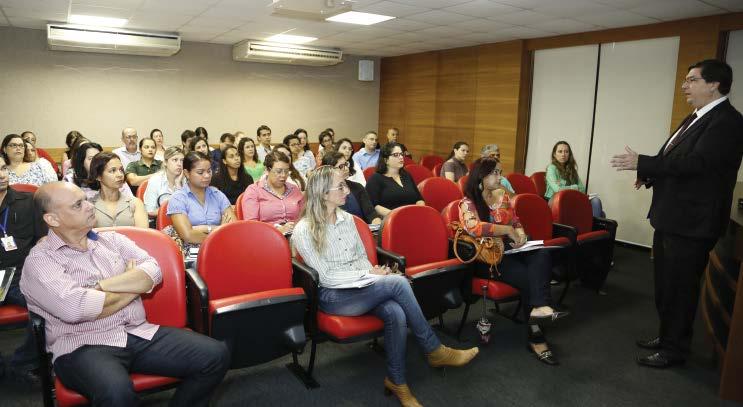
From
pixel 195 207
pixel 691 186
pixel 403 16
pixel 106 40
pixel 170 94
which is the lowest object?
pixel 195 207

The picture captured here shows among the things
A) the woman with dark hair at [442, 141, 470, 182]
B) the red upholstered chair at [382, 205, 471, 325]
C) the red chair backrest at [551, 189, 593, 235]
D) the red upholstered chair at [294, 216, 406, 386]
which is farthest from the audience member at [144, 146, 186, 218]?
the woman with dark hair at [442, 141, 470, 182]

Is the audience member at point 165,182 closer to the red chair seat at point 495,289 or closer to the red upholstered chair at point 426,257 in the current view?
the red upholstered chair at point 426,257

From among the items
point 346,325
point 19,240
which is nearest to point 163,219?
point 19,240

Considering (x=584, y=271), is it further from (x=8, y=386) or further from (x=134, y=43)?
(x=134, y=43)

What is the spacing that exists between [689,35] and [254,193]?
212 inches

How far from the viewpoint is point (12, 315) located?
8.55 feet

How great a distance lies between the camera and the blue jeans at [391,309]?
2656mm

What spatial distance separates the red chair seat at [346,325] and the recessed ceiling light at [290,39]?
6.45 meters

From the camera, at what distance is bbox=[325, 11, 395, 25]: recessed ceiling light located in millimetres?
6273

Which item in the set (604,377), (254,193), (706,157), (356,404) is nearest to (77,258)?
(356,404)

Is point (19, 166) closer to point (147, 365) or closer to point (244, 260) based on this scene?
point (244, 260)

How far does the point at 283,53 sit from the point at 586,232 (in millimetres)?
6424

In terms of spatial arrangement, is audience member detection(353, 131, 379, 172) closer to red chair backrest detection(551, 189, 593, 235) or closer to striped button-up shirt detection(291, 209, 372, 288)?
red chair backrest detection(551, 189, 593, 235)

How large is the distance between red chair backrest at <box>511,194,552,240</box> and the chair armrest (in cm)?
252
